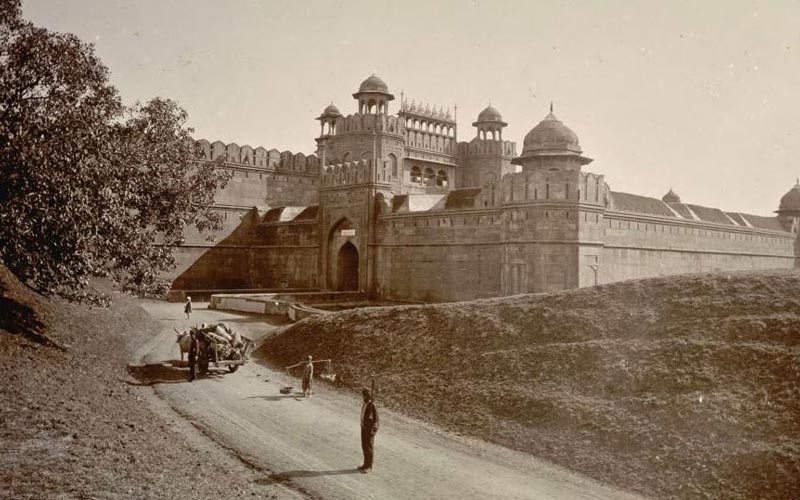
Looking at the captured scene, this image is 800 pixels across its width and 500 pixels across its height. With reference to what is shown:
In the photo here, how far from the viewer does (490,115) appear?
4588 centimetres

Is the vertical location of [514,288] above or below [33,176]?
below

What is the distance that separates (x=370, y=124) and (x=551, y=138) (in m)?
14.9

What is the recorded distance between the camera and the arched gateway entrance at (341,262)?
3291 centimetres

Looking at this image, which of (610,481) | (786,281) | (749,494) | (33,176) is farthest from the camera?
(786,281)

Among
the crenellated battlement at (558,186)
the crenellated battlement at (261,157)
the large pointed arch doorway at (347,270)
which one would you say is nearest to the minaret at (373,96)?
the crenellated battlement at (261,157)

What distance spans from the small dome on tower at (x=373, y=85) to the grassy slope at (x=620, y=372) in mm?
24073

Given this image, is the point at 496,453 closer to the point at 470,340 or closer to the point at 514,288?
the point at 470,340

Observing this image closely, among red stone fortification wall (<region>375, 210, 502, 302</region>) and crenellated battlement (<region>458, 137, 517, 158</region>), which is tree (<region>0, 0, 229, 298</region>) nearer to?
red stone fortification wall (<region>375, 210, 502, 302</region>)

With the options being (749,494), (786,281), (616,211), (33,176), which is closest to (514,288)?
(616,211)

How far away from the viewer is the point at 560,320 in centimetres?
1563

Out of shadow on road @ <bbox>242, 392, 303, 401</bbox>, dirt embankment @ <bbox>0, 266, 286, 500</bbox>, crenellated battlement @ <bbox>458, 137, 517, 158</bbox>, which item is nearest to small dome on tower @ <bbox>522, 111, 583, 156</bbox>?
crenellated battlement @ <bbox>458, 137, 517, 158</bbox>

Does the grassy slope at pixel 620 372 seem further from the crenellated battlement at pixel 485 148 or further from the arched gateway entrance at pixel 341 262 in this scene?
the crenellated battlement at pixel 485 148

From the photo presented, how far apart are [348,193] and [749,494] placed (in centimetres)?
2534

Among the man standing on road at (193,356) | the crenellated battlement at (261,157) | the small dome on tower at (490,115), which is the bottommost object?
the man standing on road at (193,356)
